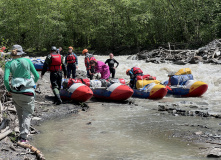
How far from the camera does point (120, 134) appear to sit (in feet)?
19.5

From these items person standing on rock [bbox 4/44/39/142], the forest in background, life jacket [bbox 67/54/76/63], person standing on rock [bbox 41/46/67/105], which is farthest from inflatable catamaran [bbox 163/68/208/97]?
the forest in background

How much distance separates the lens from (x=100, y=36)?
34844mm

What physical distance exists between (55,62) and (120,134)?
335 centimetres

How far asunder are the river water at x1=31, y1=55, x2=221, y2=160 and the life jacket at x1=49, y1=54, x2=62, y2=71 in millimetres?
1514

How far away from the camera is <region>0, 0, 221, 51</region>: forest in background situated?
28625 millimetres

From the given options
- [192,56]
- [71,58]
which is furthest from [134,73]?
[192,56]

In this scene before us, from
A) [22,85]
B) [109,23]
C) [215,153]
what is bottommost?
[215,153]

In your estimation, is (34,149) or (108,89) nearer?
(34,149)

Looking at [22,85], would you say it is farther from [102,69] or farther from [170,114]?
[102,69]

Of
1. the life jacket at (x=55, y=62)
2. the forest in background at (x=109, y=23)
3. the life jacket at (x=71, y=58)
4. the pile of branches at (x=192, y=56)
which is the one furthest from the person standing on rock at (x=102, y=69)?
the forest in background at (x=109, y=23)

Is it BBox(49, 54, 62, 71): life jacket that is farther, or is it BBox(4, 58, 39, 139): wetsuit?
BBox(49, 54, 62, 71): life jacket

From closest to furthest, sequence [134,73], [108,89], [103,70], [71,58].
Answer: [108,89], [134,73], [103,70], [71,58]

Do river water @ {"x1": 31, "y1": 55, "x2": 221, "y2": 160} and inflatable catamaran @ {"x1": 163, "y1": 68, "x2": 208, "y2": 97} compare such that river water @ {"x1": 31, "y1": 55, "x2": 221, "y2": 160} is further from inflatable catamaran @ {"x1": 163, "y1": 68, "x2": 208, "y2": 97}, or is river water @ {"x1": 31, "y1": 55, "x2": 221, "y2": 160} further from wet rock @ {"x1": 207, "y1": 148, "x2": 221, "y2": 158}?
inflatable catamaran @ {"x1": 163, "y1": 68, "x2": 208, "y2": 97}

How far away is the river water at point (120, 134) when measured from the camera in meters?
4.72
